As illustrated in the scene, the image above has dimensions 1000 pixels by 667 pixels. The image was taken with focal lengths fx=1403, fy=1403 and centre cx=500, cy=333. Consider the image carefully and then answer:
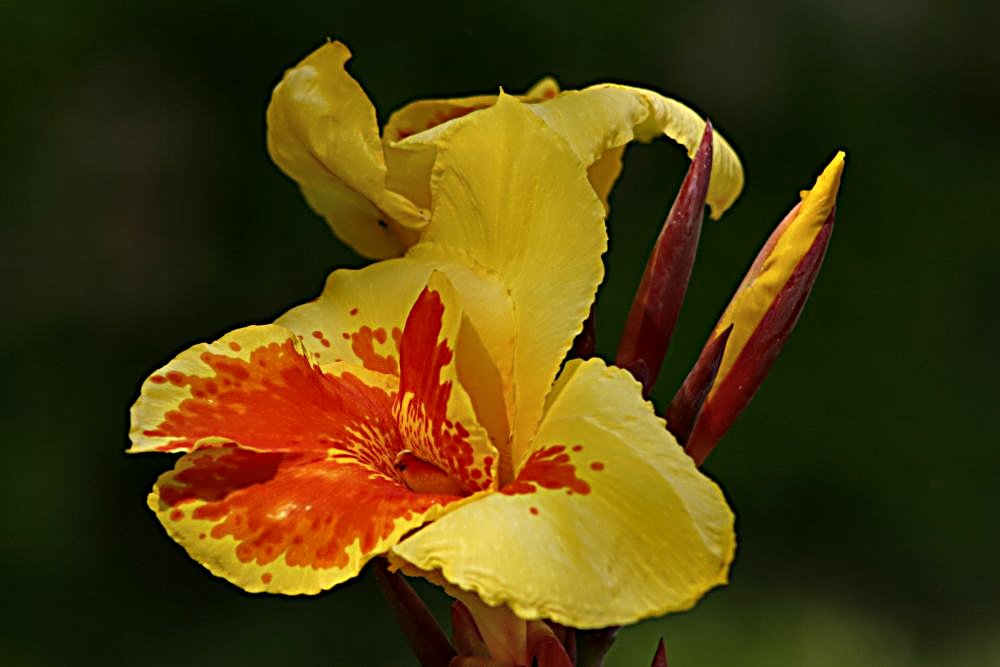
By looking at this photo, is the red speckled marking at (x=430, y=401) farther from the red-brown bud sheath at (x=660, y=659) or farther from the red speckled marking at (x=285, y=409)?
the red-brown bud sheath at (x=660, y=659)

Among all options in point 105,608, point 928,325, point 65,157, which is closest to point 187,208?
point 65,157

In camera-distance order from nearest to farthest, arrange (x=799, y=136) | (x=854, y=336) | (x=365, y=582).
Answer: (x=365, y=582)
(x=854, y=336)
(x=799, y=136)

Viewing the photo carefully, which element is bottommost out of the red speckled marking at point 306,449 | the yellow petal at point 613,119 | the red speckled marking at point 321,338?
the red speckled marking at point 306,449

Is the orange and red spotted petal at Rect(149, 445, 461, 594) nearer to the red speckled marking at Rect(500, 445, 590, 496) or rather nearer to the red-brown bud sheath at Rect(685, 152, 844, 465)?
the red speckled marking at Rect(500, 445, 590, 496)

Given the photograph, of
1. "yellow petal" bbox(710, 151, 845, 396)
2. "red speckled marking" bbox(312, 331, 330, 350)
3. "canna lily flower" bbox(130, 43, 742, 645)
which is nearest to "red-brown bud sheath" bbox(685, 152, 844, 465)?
"yellow petal" bbox(710, 151, 845, 396)

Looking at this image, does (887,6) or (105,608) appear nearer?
(105,608)

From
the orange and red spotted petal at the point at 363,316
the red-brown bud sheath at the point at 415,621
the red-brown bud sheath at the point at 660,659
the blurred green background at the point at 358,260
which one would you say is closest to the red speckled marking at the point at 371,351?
the orange and red spotted petal at the point at 363,316

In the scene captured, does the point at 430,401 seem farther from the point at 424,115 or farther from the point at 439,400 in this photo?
the point at 424,115

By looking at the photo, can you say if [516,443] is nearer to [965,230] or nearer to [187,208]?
[187,208]
